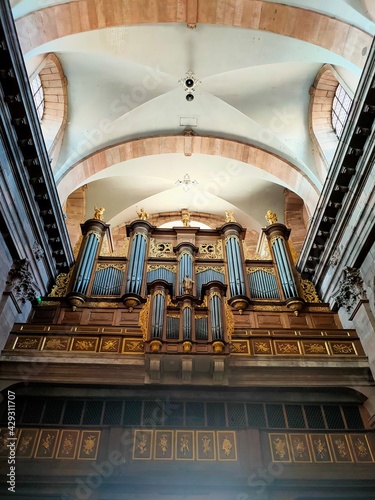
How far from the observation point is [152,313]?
8.64 m

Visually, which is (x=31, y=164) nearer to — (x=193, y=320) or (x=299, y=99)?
(x=193, y=320)

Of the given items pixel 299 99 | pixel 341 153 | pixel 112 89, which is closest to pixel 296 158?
pixel 299 99

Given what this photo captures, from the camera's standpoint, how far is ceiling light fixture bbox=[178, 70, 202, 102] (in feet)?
44.2

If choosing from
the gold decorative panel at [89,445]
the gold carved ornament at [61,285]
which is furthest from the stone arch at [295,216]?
the gold decorative panel at [89,445]

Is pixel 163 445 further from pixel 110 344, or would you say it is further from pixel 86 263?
pixel 86 263

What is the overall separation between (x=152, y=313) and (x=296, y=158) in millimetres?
7784

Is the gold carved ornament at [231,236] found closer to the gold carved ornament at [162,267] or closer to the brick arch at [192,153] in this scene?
the gold carved ornament at [162,267]

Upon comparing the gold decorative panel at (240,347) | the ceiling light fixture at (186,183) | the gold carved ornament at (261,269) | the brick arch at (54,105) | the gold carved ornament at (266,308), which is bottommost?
the gold decorative panel at (240,347)

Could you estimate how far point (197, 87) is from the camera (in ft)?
45.2

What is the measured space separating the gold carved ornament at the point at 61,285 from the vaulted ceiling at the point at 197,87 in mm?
2582

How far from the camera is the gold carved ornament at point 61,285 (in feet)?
36.8

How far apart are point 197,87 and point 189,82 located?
34 cm

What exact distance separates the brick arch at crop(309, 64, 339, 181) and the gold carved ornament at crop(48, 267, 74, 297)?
8.24 meters

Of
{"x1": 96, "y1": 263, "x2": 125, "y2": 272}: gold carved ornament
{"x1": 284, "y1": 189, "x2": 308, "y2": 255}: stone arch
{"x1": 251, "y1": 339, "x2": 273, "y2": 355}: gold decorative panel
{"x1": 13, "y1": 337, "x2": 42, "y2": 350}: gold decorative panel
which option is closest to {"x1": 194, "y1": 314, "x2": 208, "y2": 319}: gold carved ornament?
{"x1": 251, "y1": 339, "x2": 273, "y2": 355}: gold decorative panel
